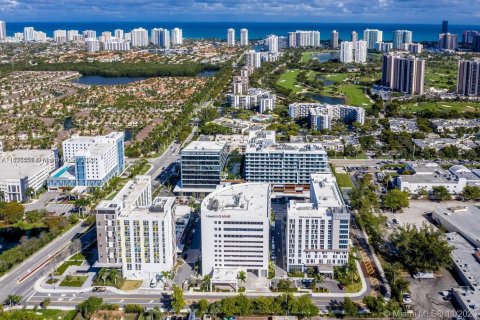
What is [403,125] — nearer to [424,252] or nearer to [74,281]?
[424,252]

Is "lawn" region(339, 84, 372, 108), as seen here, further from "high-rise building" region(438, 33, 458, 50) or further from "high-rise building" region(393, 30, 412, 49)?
"high-rise building" region(393, 30, 412, 49)

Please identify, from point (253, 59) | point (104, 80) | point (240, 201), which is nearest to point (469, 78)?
point (253, 59)

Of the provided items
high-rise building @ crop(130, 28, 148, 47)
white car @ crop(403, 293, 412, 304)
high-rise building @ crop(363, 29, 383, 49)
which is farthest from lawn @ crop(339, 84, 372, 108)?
high-rise building @ crop(130, 28, 148, 47)

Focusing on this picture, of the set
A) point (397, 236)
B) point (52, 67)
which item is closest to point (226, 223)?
point (397, 236)

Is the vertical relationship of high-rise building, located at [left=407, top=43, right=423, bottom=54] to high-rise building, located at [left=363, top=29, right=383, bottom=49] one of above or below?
below

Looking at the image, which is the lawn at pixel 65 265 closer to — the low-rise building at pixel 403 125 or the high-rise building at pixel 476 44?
the low-rise building at pixel 403 125

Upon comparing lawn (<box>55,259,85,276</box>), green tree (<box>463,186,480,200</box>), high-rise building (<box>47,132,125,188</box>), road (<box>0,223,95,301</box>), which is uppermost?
high-rise building (<box>47,132,125,188</box>)
